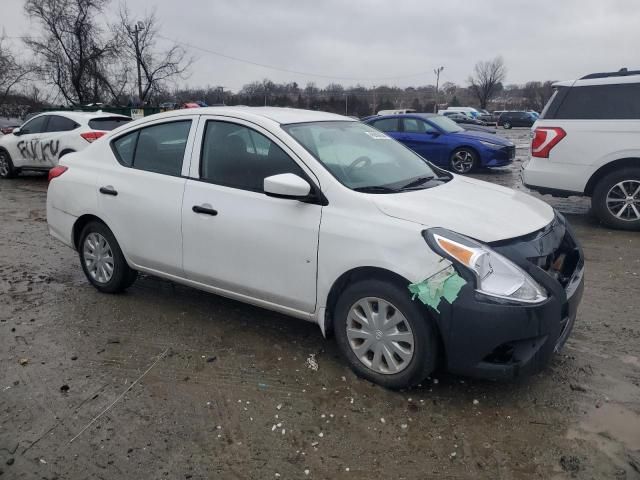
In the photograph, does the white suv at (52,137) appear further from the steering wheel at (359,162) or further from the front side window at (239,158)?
the steering wheel at (359,162)

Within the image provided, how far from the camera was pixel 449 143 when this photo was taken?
12.7m

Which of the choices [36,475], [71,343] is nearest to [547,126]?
[71,343]

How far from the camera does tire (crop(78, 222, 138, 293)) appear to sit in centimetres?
464

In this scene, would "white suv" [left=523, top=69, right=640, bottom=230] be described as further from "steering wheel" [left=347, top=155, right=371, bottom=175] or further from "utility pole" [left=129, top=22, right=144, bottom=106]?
"utility pole" [left=129, top=22, right=144, bottom=106]

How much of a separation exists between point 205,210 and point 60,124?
9.53 metres

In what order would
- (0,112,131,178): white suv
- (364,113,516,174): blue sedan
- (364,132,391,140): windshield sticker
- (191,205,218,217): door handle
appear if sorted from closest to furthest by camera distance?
(191,205,218,217): door handle
(364,132,391,140): windshield sticker
(0,112,131,178): white suv
(364,113,516,174): blue sedan

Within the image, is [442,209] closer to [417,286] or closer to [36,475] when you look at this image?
[417,286]

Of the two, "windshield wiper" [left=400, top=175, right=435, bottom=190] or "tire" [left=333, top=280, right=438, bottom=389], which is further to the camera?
"windshield wiper" [left=400, top=175, right=435, bottom=190]

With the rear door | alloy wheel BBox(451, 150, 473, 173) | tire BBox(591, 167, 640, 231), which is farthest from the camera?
alloy wheel BBox(451, 150, 473, 173)

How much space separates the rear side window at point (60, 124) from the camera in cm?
1151

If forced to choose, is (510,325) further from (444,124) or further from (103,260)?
(444,124)

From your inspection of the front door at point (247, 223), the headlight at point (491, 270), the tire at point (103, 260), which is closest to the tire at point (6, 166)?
the tire at point (103, 260)

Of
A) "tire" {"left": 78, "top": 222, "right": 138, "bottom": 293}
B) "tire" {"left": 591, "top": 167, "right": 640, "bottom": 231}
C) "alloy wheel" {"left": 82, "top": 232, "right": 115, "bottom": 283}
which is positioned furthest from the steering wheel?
"tire" {"left": 591, "top": 167, "right": 640, "bottom": 231}

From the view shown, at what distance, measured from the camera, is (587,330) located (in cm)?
407
